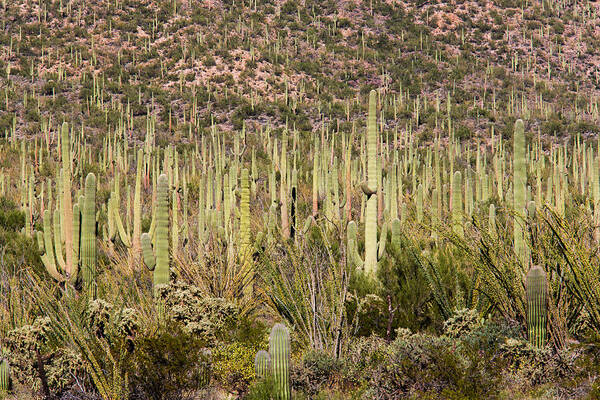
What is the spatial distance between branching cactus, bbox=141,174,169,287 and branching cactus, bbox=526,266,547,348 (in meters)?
3.22

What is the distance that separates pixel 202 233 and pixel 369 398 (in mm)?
5149

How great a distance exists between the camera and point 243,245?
24.2 feet

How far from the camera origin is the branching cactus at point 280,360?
14.5ft

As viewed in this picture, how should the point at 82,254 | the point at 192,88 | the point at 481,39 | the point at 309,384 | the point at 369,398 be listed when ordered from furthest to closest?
1. the point at 481,39
2. the point at 192,88
3. the point at 82,254
4. the point at 309,384
5. the point at 369,398

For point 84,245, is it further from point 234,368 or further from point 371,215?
point 371,215

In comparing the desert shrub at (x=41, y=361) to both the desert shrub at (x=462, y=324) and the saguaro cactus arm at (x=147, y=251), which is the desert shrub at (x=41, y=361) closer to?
the saguaro cactus arm at (x=147, y=251)

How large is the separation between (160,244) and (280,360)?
6.93 ft

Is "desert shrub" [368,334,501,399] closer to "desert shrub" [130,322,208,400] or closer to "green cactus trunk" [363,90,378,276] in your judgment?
"desert shrub" [130,322,208,400]

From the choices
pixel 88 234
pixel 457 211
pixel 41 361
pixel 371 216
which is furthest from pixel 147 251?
pixel 457 211

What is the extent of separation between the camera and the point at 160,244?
6035 millimetres

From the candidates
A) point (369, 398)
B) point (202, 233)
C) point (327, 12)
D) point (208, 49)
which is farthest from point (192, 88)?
point (369, 398)

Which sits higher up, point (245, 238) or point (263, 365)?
point (245, 238)

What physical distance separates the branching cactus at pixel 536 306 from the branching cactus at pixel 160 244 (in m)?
3.22

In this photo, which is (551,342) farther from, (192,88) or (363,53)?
(363,53)
